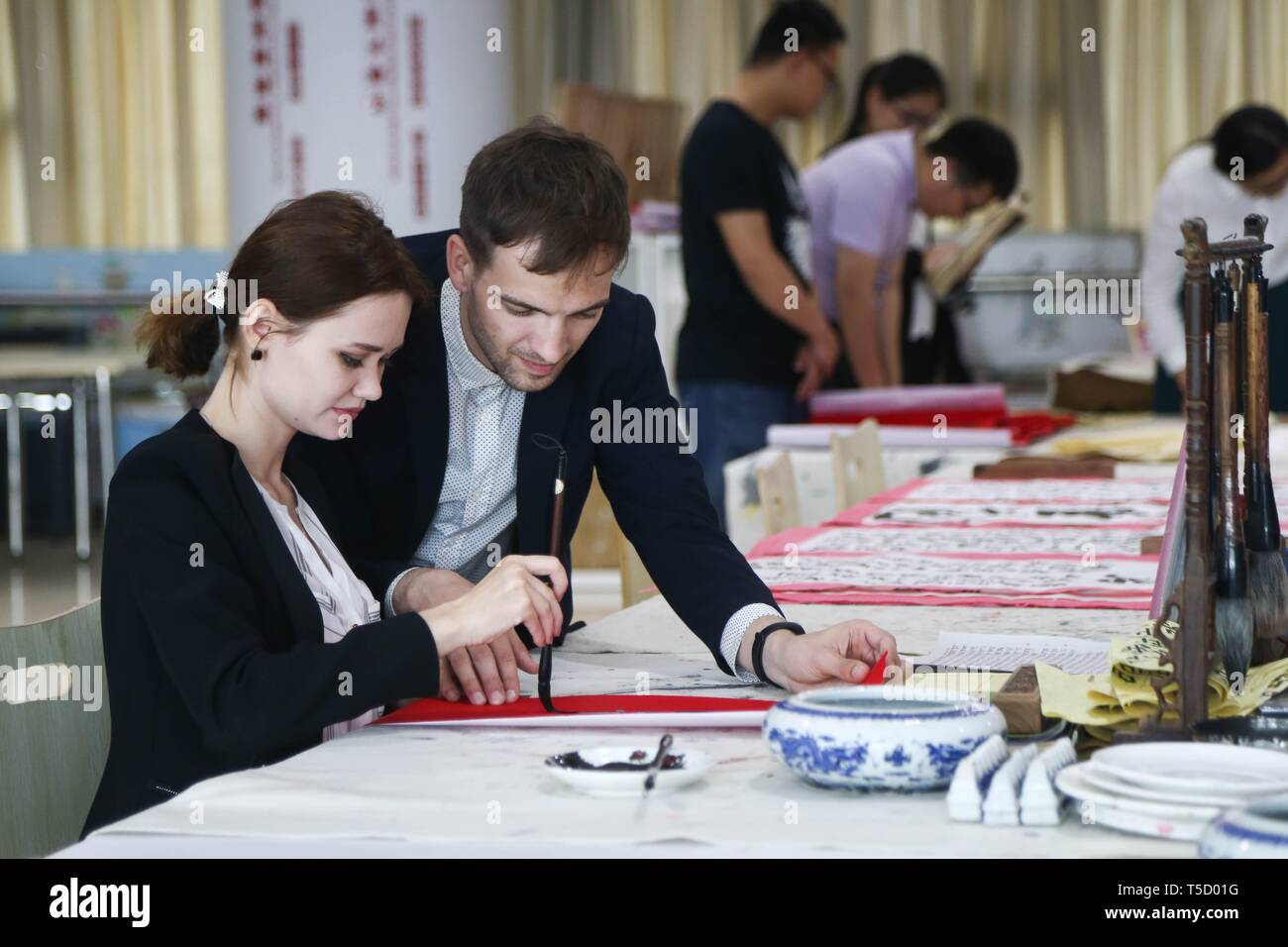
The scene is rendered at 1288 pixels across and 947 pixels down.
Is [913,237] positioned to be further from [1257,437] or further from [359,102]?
[1257,437]

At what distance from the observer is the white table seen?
3.18ft

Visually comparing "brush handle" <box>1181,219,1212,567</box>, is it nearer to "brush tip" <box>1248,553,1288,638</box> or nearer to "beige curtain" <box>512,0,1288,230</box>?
"brush tip" <box>1248,553,1288,638</box>

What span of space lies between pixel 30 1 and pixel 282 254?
23.4 feet

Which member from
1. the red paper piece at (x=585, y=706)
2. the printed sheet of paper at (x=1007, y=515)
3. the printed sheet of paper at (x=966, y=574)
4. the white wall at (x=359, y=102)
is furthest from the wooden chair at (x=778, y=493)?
the white wall at (x=359, y=102)

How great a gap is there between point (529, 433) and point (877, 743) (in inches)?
30.8

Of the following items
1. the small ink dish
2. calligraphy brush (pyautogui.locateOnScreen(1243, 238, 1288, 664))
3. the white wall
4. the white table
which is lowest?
the white table

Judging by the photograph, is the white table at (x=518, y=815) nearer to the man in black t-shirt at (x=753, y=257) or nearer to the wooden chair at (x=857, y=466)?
the wooden chair at (x=857, y=466)

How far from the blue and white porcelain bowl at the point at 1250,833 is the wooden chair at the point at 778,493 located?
6.24ft

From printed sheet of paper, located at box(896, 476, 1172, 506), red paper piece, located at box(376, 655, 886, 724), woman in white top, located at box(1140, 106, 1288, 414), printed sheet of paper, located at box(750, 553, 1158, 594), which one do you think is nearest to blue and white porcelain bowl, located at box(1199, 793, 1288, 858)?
red paper piece, located at box(376, 655, 886, 724)

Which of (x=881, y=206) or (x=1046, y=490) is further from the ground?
(x=881, y=206)

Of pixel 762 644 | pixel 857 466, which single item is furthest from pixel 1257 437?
pixel 857 466

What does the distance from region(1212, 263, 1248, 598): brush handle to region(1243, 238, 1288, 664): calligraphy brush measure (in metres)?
0.04

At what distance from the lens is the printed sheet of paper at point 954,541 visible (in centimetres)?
237

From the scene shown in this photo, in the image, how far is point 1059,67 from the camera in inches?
285
